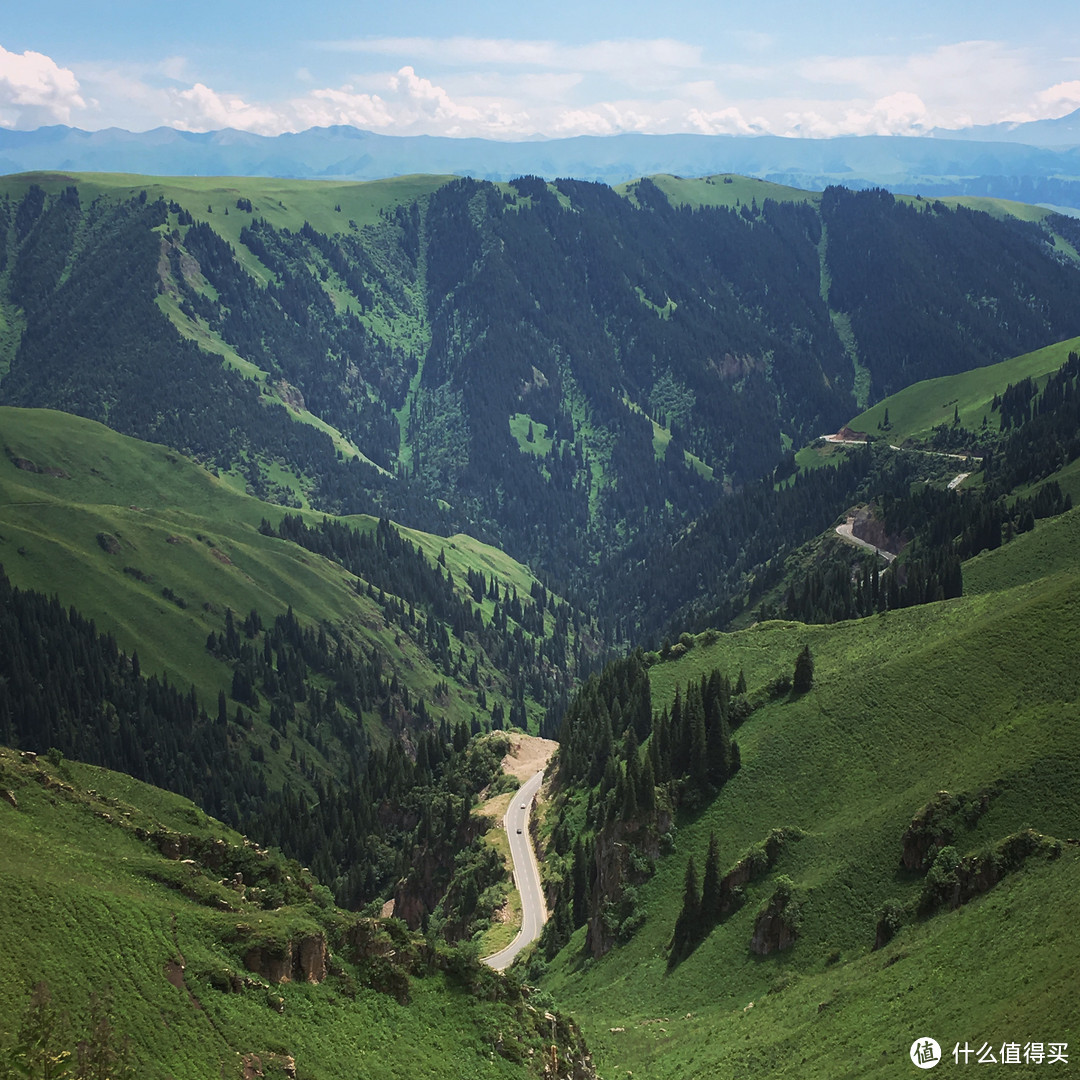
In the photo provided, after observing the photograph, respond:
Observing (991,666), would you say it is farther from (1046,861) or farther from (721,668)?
(721,668)

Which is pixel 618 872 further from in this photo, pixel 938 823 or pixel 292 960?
pixel 292 960

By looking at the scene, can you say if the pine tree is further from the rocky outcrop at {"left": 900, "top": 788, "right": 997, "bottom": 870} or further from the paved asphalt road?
the paved asphalt road

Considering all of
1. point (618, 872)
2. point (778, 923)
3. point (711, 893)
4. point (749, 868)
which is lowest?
point (618, 872)

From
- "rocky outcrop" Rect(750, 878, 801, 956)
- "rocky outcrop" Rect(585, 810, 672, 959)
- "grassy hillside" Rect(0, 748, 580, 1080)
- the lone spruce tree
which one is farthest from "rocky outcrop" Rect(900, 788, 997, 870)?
the lone spruce tree

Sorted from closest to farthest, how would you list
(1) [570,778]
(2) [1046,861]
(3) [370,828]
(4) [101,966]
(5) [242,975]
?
1. (4) [101,966]
2. (5) [242,975]
3. (2) [1046,861]
4. (1) [570,778]
5. (3) [370,828]

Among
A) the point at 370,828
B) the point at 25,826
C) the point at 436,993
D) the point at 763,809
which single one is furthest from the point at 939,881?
the point at 370,828

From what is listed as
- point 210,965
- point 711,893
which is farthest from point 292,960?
point 711,893

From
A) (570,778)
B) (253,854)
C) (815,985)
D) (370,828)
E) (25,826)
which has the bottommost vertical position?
(370,828)
